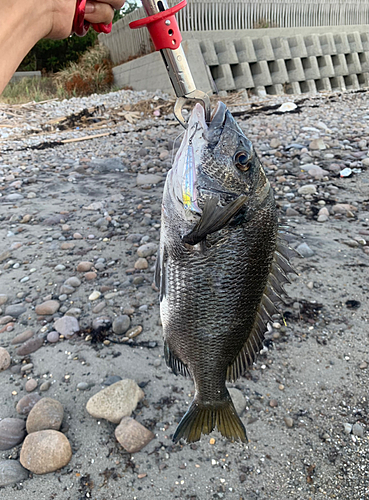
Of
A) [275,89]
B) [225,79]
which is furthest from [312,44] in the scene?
[225,79]

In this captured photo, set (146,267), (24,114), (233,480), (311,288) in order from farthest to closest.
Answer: (24,114) → (146,267) → (311,288) → (233,480)

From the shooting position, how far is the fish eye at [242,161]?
1.60 meters

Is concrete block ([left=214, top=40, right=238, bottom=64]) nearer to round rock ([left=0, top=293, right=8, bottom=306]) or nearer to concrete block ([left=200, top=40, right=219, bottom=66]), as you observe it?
concrete block ([left=200, top=40, right=219, bottom=66])

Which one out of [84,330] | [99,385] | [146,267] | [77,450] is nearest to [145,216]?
[146,267]

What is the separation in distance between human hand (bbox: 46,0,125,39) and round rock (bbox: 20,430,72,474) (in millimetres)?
2091

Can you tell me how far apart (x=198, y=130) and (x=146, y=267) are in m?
2.30

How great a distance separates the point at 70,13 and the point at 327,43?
1497 cm

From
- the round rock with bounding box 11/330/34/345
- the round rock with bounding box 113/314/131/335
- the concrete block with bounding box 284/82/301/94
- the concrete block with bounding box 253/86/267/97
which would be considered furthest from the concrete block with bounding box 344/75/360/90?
the round rock with bounding box 11/330/34/345

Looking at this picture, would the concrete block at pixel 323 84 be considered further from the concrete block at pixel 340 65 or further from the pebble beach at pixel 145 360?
the pebble beach at pixel 145 360

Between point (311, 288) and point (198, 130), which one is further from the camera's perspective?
point (311, 288)

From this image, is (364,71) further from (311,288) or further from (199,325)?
(199,325)

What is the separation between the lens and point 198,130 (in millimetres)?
1596

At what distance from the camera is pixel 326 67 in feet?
44.8

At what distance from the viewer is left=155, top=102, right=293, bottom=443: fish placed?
1.54 meters
